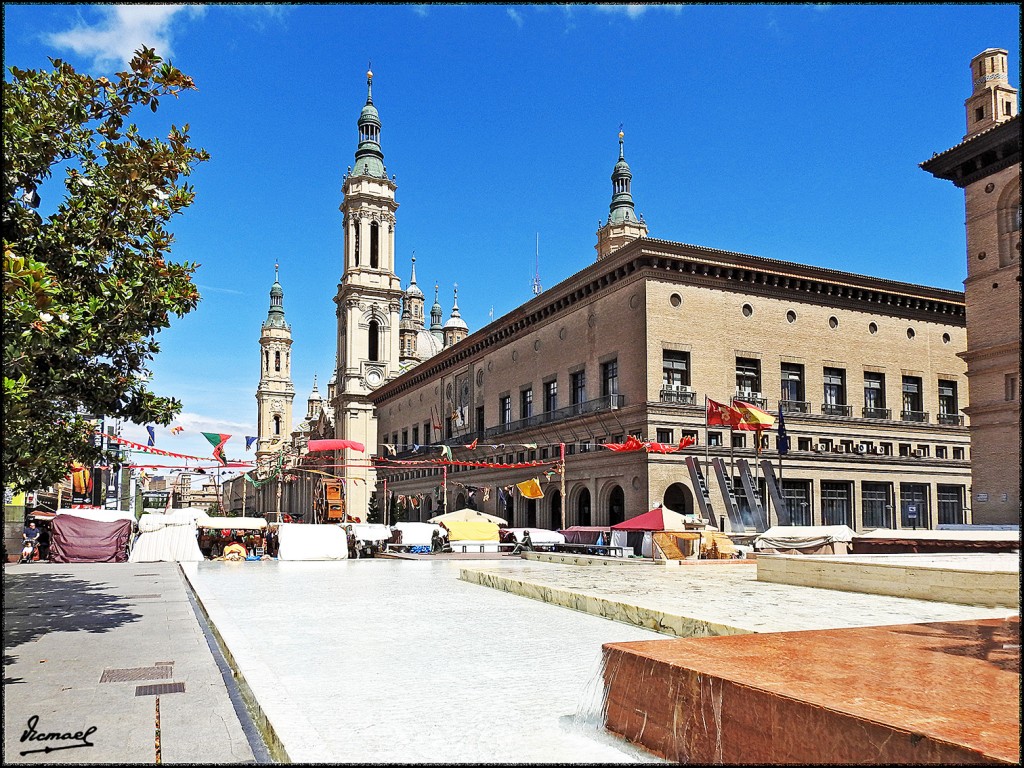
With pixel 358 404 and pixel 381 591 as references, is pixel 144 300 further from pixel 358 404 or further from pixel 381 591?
pixel 358 404

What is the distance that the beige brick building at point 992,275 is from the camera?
108 ft

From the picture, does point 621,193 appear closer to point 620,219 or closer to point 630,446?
point 620,219

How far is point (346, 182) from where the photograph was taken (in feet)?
301

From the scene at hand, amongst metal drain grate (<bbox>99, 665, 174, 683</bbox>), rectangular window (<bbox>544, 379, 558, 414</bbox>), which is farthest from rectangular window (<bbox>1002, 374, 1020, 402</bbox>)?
metal drain grate (<bbox>99, 665, 174, 683</bbox>)

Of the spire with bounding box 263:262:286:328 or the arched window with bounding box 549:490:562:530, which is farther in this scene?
the spire with bounding box 263:262:286:328

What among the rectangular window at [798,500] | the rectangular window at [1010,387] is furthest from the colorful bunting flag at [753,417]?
the rectangular window at [798,500]

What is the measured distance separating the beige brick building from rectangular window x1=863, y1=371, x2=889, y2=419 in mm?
11078

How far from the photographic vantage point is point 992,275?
113ft

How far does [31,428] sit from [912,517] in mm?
45278

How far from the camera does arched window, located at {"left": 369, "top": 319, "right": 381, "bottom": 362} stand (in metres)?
91.1

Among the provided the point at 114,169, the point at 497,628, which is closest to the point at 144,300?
the point at 114,169

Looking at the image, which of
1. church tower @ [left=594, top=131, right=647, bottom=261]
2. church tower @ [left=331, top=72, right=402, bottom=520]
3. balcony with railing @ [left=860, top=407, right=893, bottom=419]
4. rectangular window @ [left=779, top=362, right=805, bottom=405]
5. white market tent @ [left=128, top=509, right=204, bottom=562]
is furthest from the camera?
church tower @ [left=331, top=72, right=402, bottom=520]

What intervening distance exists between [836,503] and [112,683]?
41.1 metres

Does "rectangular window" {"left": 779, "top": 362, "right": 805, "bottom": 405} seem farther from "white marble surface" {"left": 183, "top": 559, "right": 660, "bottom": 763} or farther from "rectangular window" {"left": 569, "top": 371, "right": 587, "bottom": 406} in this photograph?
"white marble surface" {"left": 183, "top": 559, "right": 660, "bottom": 763}
